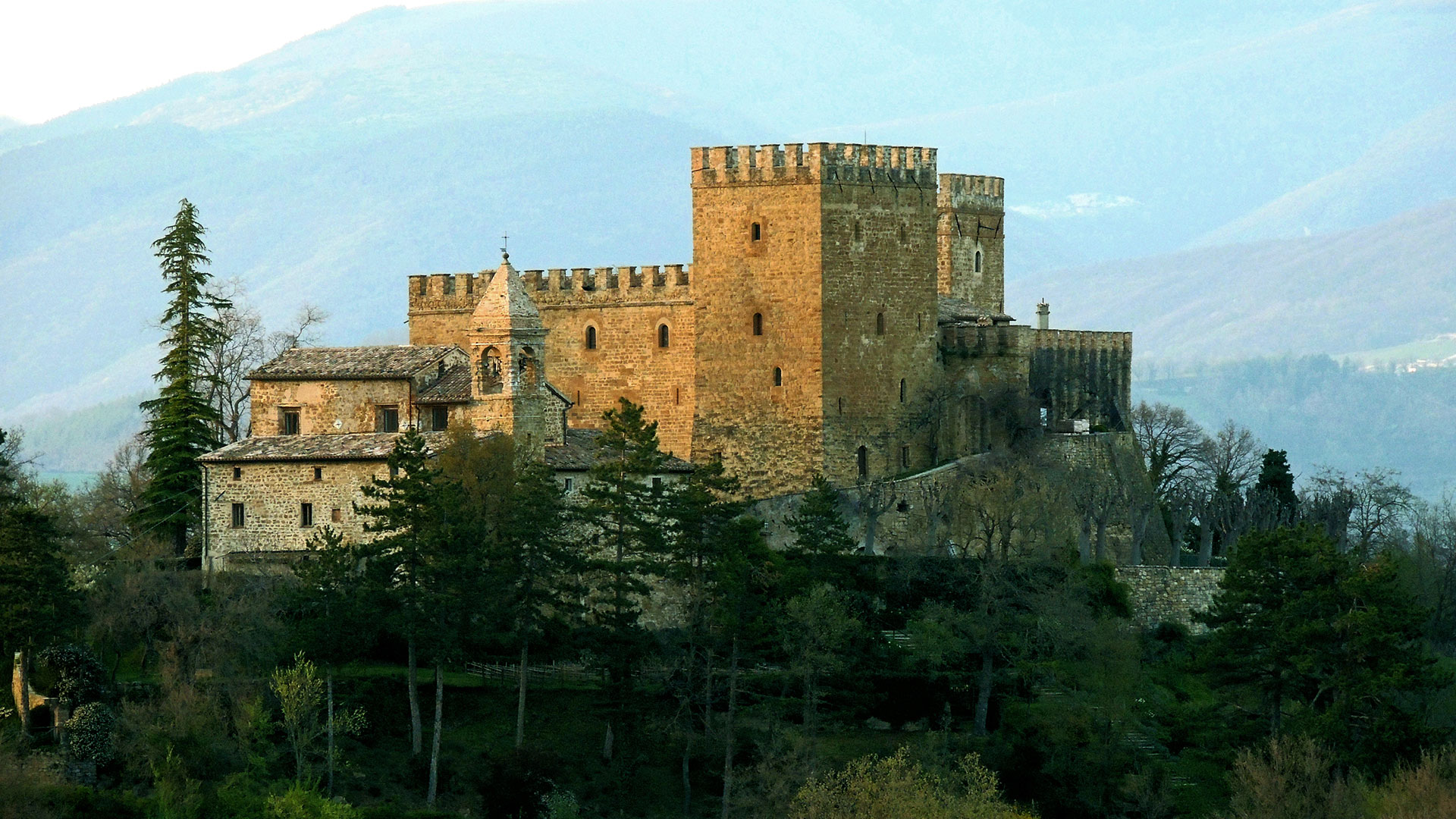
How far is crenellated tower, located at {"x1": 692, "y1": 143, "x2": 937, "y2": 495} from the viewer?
61.5 meters

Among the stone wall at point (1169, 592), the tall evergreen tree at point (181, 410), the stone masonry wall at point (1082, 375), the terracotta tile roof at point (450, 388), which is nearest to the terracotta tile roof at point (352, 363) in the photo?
the terracotta tile roof at point (450, 388)

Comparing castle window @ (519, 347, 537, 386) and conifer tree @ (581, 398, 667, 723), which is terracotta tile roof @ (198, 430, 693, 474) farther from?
castle window @ (519, 347, 537, 386)

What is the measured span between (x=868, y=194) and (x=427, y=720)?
65.9 ft

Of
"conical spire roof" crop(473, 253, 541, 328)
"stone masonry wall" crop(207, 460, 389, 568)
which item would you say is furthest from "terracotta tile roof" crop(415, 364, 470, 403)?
"stone masonry wall" crop(207, 460, 389, 568)

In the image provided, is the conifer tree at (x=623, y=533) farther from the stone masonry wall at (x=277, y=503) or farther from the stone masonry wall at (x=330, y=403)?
the stone masonry wall at (x=330, y=403)

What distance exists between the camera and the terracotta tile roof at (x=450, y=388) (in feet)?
183

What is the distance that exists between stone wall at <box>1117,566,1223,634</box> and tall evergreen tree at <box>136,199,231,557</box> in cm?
2334

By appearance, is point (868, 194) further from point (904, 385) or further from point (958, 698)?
point (958, 698)

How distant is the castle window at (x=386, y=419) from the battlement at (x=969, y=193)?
71.5 ft

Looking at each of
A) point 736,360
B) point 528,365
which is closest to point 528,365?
point 528,365

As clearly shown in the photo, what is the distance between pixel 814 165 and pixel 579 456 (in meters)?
11.8

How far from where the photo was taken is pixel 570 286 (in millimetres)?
65938

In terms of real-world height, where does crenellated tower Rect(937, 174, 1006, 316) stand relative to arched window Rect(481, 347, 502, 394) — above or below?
above

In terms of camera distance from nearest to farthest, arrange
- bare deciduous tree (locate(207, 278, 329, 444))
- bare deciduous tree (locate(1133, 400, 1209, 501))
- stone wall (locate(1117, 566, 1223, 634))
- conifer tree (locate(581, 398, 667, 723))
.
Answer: conifer tree (locate(581, 398, 667, 723)) → stone wall (locate(1117, 566, 1223, 634)) → bare deciduous tree (locate(207, 278, 329, 444)) → bare deciduous tree (locate(1133, 400, 1209, 501))
